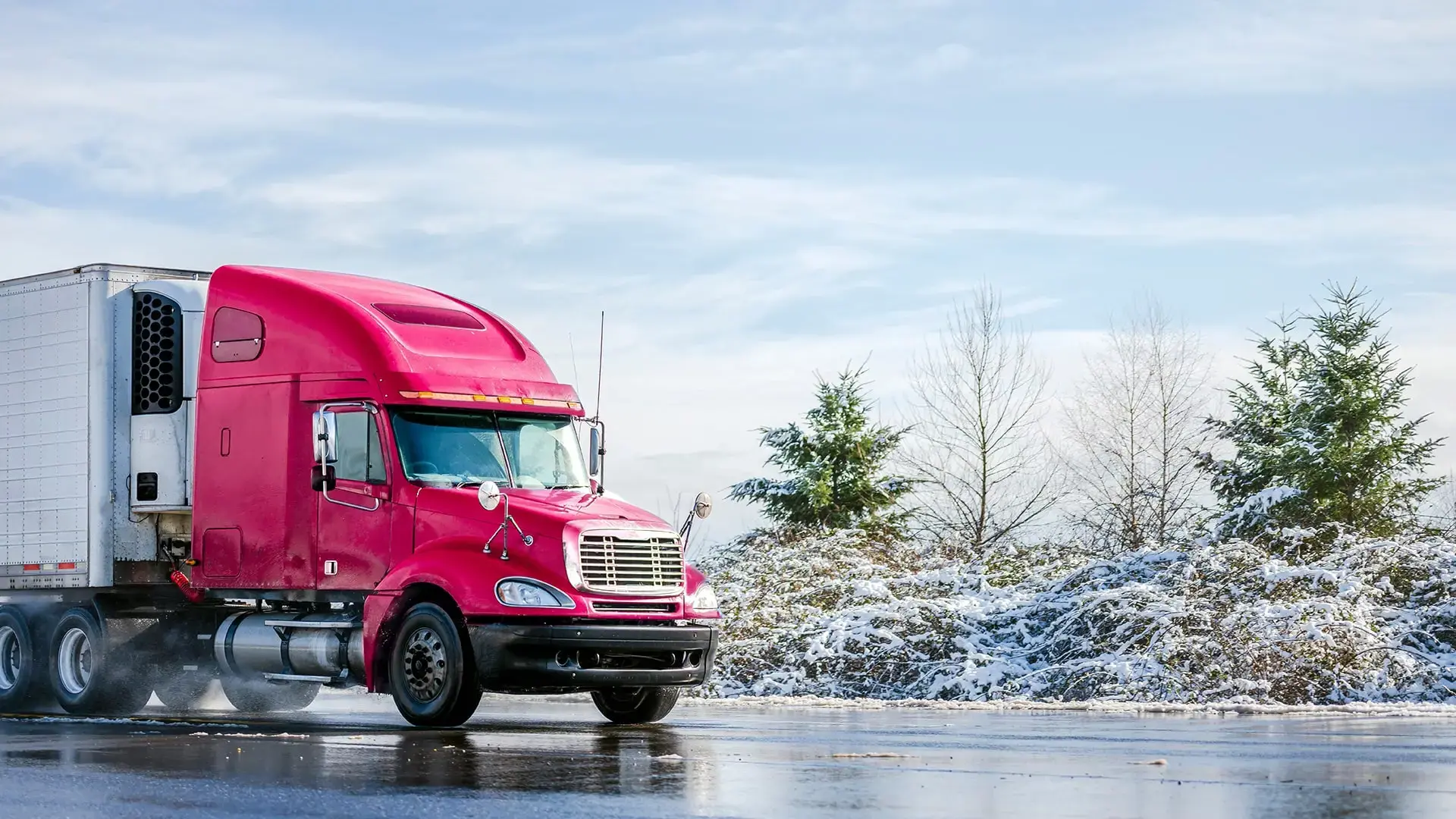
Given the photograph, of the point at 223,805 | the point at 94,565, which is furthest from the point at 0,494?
the point at 223,805

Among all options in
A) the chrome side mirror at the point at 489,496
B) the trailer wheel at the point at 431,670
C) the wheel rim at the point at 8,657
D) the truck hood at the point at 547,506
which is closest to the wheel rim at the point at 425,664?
the trailer wheel at the point at 431,670

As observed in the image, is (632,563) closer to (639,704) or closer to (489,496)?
(489,496)

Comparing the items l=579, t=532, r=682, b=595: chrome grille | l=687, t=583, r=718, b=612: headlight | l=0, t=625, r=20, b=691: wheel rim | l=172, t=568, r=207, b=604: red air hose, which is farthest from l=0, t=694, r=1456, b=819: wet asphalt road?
l=0, t=625, r=20, b=691: wheel rim

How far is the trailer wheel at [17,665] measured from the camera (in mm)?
19672

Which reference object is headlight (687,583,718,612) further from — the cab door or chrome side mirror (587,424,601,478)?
the cab door

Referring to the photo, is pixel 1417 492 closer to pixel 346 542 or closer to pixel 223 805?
pixel 346 542

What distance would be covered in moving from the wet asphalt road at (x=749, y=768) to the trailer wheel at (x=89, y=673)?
1.97 m

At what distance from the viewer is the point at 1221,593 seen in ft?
70.0

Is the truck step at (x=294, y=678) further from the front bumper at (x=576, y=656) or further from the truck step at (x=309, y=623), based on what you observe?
the front bumper at (x=576, y=656)

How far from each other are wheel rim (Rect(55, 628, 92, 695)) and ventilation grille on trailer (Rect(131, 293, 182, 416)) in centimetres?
266

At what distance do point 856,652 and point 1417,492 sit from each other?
9364mm

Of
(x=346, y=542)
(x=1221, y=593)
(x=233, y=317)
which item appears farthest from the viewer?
(x=1221, y=593)

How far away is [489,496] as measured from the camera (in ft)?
48.8

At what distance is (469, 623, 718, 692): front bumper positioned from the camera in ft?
48.1
